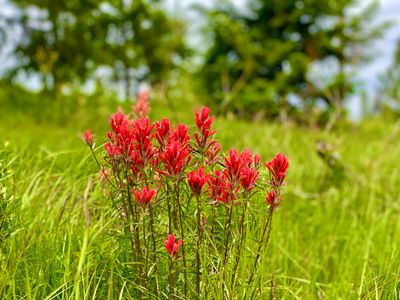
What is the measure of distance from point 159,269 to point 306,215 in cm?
219

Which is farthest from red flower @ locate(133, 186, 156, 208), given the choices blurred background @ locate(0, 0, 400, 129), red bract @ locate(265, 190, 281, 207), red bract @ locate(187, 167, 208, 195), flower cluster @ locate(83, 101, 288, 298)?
blurred background @ locate(0, 0, 400, 129)

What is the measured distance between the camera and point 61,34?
41.7 feet

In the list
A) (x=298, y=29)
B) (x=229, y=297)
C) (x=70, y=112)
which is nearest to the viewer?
(x=229, y=297)

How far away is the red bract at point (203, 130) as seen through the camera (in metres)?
1.46

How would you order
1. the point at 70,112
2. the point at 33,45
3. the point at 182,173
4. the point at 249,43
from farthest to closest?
1. the point at 249,43
2. the point at 33,45
3. the point at 70,112
4. the point at 182,173

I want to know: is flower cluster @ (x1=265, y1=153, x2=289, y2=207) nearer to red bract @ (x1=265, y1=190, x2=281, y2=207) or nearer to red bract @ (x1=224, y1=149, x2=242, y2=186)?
red bract @ (x1=265, y1=190, x2=281, y2=207)

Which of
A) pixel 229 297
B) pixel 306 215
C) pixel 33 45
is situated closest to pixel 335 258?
pixel 306 215

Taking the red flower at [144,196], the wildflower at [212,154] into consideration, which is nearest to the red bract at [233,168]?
the wildflower at [212,154]

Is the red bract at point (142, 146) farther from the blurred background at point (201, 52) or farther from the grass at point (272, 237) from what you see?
the blurred background at point (201, 52)

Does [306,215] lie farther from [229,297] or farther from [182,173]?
[182,173]

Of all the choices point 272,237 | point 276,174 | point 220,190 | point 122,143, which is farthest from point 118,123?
point 272,237

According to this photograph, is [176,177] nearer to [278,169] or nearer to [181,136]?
[181,136]

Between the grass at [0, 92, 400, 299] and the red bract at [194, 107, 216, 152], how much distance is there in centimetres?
43

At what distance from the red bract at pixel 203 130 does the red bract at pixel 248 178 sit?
0.45 ft
